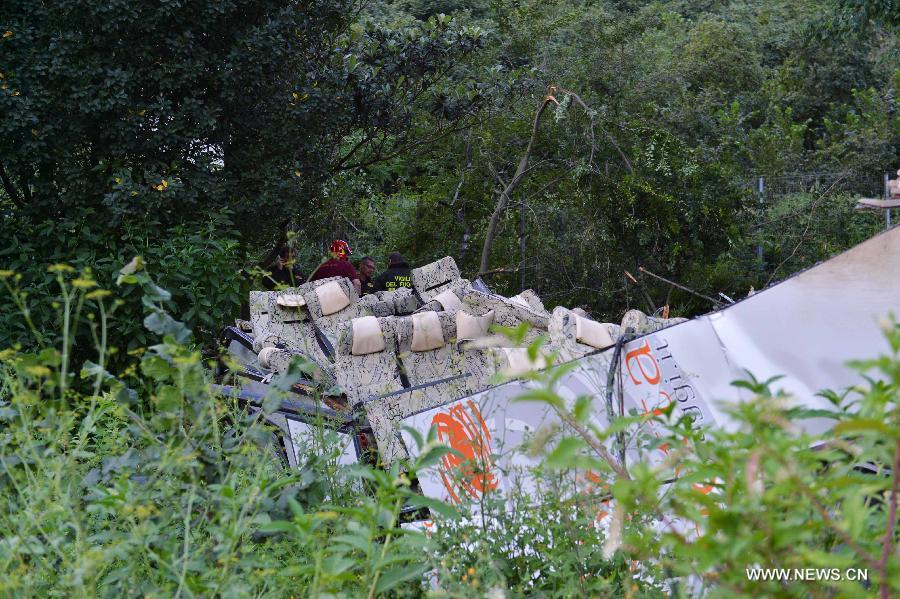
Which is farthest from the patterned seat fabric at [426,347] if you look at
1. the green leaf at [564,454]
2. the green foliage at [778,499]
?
the green leaf at [564,454]

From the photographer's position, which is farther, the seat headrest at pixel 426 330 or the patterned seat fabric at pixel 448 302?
the patterned seat fabric at pixel 448 302

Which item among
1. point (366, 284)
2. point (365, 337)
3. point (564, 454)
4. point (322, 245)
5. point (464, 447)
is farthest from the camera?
point (322, 245)

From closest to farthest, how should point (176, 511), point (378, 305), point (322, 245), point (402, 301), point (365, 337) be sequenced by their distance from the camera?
point (176, 511), point (365, 337), point (378, 305), point (402, 301), point (322, 245)

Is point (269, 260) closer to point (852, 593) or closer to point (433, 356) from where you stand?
point (433, 356)

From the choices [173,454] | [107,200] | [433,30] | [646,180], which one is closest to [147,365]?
[173,454]

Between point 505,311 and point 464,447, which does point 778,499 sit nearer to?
point 464,447

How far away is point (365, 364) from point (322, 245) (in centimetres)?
692

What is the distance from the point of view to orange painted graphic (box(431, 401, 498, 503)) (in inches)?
114

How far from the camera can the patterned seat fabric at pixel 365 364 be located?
4863 millimetres

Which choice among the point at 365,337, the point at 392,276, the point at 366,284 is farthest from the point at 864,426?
the point at 366,284

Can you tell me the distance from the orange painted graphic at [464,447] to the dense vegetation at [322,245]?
0.14 metres

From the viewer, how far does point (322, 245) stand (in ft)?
38.5

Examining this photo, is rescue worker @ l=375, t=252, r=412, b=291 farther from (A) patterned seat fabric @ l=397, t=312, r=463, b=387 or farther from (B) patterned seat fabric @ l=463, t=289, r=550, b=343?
(A) patterned seat fabric @ l=397, t=312, r=463, b=387

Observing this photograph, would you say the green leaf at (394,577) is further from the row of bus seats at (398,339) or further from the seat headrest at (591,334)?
the seat headrest at (591,334)
